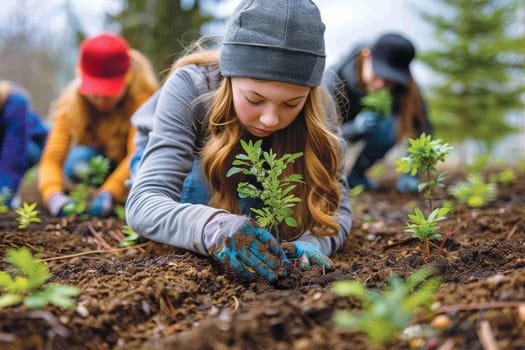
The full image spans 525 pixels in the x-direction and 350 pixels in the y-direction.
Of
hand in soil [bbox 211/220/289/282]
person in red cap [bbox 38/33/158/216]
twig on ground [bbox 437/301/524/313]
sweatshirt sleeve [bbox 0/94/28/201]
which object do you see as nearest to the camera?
twig on ground [bbox 437/301/524/313]

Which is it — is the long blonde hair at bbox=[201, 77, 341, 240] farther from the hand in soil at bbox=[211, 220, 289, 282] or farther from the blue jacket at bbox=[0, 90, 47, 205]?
the blue jacket at bbox=[0, 90, 47, 205]

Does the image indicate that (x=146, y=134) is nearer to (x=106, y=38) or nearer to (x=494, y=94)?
(x=106, y=38)

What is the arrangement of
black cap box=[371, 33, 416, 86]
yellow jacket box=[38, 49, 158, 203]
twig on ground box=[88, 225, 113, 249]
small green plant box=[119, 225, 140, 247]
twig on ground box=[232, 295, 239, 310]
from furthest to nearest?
1. black cap box=[371, 33, 416, 86]
2. yellow jacket box=[38, 49, 158, 203]
3. twig on ground box=[88, 225, 113, 249]
4. small green plant box=[119, 225, 140, 247]
5. twig on ground box=[232, 295, 239, 310]

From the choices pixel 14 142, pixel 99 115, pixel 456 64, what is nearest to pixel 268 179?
pixel 99 115

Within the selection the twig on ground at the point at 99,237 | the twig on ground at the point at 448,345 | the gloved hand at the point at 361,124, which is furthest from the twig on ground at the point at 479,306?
the gloved hand at the point at 361,124

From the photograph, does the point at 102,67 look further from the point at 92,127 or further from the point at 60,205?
the point at 60,205

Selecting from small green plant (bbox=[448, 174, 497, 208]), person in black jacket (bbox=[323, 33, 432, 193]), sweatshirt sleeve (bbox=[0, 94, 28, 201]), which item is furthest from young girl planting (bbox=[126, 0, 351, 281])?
sweatshirt sleeve (bbox=[0, 94, 28, 201])

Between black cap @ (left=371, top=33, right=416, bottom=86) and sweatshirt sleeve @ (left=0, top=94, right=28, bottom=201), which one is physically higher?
black cap @ (left=371, top=33, right=416, bottom=86)

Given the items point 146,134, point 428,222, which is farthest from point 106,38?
point 428,222

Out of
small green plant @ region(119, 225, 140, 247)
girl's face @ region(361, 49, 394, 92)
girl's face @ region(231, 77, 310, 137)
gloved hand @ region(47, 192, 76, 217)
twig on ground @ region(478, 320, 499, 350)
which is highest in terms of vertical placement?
girl's face @ region(361, 49, 394, 92)

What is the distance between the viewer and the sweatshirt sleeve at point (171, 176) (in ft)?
6.24

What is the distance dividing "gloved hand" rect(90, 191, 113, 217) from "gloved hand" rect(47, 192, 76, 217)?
14 cm

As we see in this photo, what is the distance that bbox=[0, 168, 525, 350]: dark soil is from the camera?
1.19 metres

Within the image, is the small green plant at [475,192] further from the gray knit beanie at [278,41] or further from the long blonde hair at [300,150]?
the gray knit beanie at [278,41]
